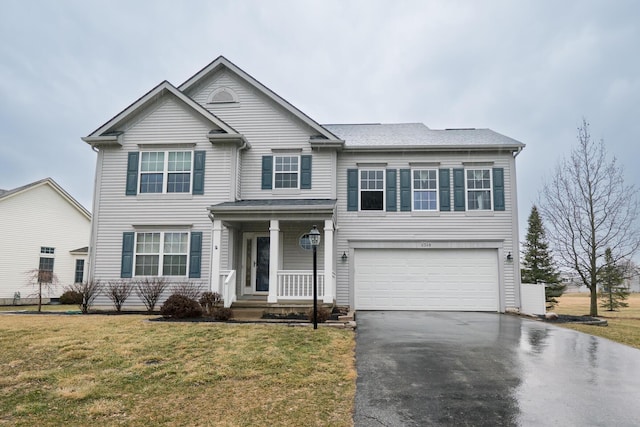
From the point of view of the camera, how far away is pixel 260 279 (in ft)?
47.3

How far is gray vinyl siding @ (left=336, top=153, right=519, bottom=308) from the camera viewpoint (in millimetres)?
14688

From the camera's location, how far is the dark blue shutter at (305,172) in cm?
1484

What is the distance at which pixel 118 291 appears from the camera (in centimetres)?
1379

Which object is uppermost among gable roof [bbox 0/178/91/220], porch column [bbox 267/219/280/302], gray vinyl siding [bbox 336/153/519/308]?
gable roof [bbox 0/178/91/220]

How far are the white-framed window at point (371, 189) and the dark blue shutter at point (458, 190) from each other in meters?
2.57

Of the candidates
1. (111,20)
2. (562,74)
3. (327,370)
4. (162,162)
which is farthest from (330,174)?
(562,74)

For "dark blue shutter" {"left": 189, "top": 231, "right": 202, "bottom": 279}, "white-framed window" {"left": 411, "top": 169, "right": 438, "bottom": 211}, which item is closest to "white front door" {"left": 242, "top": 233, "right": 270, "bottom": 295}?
"dark blue shutter" {"left": 189, "top": 231, "right": 202, "bottom": 279}

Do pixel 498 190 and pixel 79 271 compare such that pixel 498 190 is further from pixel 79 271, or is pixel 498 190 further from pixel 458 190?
pixel 79 271

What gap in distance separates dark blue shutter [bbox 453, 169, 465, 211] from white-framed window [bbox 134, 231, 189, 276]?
31.3ft

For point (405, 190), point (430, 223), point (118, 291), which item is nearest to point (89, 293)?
point (118, 291)

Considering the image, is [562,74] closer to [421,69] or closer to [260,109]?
[421,69]

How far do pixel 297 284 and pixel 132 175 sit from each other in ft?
23.4

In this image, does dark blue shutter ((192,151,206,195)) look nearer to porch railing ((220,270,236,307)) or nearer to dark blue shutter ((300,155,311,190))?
porch railing ((220,270,236,307))

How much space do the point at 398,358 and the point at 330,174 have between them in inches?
344
